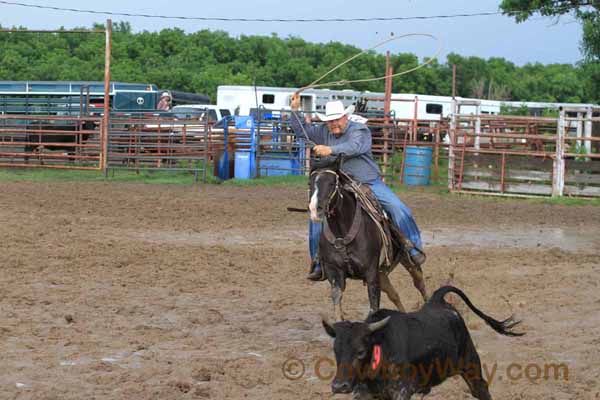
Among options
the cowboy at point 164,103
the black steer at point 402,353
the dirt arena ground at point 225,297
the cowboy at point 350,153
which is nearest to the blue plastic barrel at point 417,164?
the dirt arena ground at point 225,297

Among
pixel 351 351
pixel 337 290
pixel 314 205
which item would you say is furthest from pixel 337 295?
A: pixel 351 351

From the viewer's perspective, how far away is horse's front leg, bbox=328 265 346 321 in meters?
7.42

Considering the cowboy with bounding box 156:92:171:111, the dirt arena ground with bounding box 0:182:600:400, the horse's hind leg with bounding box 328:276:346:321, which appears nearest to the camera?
the dirt arena ground with bounding box 0:182:600:400

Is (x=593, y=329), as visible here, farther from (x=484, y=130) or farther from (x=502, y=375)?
(x=484, y=130)

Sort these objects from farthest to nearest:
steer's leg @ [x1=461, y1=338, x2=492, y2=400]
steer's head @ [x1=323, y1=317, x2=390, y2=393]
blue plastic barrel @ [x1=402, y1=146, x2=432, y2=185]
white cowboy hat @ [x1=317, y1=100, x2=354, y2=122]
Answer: blue plastic barrel @ [x1=402, y1=146, x2=432, y2=185] → white cowboy hat @ [x1=317, y1=100, x2=354, y2=122] → steer's leg @ [x1=461, y1=338, x2=492, y2=400] → steer's head @ [x1=323, y1=317, x2=390, y2=393]

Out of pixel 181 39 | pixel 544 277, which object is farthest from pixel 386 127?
pixel 181 39

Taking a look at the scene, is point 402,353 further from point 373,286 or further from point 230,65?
point 230,65

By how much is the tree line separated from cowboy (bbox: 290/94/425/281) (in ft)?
148

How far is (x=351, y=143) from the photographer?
7691mm

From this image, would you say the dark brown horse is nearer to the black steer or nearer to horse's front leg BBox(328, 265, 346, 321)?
horse's front leg BBox(328, 265, 346, 321)

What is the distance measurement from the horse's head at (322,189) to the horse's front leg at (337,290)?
0.56 meters

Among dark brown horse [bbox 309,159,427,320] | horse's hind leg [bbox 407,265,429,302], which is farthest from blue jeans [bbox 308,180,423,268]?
dark brown horse [bbox 309,159,427,320]

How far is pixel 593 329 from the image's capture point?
315 inches

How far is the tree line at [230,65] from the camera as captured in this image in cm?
5444
